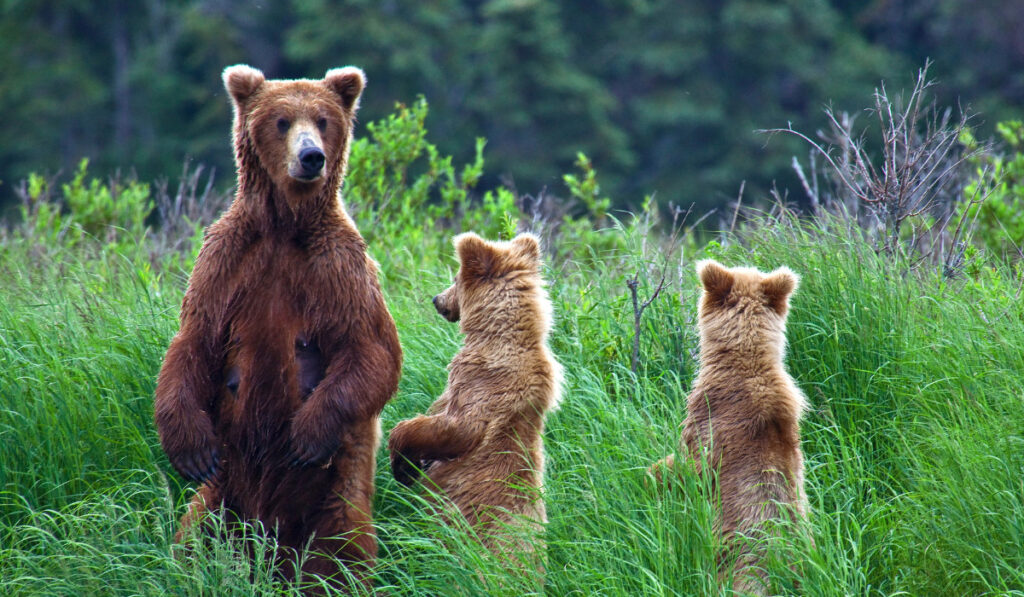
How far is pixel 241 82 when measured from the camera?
4016mm

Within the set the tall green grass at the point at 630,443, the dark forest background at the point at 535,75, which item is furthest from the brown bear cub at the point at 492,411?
the dark forest background at the point at 535,75

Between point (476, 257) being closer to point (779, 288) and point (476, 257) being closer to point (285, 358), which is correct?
point (285, 358)

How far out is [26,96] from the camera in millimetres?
22219

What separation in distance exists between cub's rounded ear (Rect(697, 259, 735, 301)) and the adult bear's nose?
1362 mm

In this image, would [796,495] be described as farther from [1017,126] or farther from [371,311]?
[1017,126]

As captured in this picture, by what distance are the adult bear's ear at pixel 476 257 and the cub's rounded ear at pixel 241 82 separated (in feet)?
2.98

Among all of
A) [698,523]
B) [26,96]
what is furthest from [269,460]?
[26,96]

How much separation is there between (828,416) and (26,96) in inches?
834

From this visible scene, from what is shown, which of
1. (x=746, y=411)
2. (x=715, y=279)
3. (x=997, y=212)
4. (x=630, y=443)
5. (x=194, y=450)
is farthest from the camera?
(x=997, y=212)

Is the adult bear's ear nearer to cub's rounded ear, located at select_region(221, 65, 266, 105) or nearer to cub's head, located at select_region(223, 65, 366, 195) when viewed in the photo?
cub's head, located at select_region(223, 65, 366, 195)

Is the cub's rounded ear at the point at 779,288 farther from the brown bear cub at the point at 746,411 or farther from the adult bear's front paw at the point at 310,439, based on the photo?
the adult bear's front paw at the point at 310,439

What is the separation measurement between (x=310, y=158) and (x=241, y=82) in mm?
475

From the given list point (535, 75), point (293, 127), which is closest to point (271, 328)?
point (293, 127)

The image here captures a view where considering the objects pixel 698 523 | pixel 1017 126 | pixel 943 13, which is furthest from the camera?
pixel 943 13
